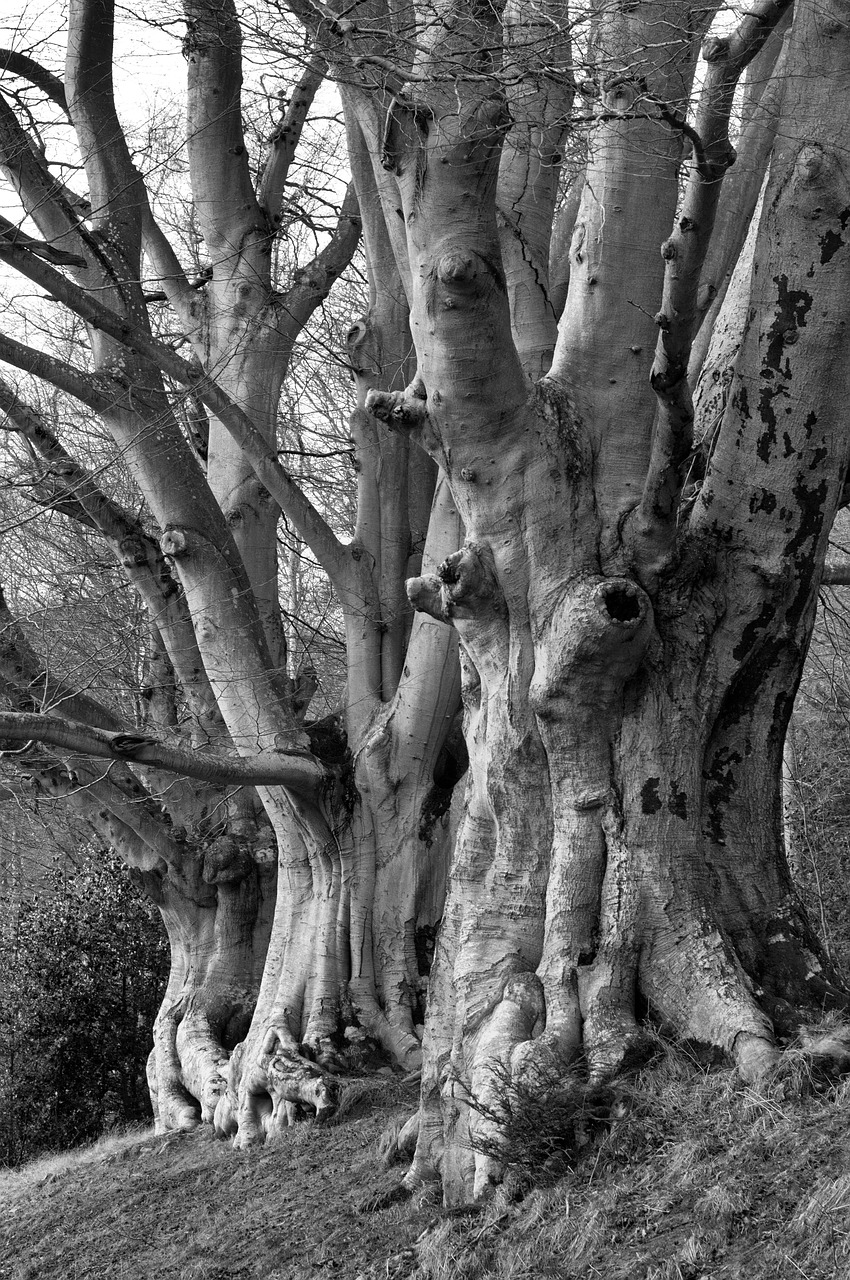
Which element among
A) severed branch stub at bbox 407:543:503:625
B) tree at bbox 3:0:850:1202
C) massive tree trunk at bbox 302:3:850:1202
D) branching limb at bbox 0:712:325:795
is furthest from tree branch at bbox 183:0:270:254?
severed branch stub at bbox 407:543:503:625

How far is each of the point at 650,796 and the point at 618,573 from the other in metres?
1.03

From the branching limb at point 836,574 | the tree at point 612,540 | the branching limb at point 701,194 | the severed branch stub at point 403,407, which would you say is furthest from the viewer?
the branching limb at point 836,574

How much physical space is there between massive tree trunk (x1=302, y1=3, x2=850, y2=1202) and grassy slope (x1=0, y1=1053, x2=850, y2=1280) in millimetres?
338

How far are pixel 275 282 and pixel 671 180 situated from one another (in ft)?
17.7

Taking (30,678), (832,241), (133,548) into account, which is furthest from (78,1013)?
(832,241)

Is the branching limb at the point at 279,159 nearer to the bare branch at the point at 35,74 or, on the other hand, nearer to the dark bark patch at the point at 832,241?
the bare branch at the point at 35,74

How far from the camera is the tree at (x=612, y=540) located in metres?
4.55

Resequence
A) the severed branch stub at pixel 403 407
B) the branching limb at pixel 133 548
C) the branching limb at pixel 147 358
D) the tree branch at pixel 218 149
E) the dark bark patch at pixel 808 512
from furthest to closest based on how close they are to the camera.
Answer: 1. the tree branch at pixel 218 149
2. the branching limb at pixel 133 548
3. the branching limb at pixel 147 358
4. the severed branch stub at pixel 403 407
5. the dark bark patch at pixel 808 512

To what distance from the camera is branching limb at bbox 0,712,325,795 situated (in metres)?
5.02

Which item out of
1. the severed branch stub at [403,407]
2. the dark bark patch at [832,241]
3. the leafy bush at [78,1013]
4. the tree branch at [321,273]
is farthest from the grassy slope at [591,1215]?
the tree branch at [321,273]

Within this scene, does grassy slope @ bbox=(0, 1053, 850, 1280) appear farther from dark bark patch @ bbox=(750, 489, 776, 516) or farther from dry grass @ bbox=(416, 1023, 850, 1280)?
dark bark patch @ bbox=(750, 489, 776, 516)

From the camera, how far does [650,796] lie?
15.9ft

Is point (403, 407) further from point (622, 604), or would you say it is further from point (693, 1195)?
point (693, 1195)

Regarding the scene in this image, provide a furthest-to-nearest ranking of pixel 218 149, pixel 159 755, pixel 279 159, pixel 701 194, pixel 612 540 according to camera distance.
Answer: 1. pixel 279 159
2. pixel 218 149
3. pixel 159 755
4. pixel 612 540
5. pixel 701 194
